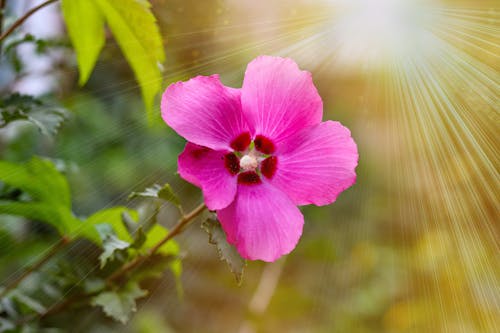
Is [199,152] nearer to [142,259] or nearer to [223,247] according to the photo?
[223,247]

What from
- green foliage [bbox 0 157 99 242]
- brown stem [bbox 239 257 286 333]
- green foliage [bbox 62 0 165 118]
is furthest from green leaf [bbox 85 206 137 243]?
brown stem [bbox 239 257 286 333]

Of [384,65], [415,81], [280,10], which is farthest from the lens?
[384,65]

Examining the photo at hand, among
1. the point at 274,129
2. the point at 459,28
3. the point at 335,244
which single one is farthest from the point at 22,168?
the point at 335,244

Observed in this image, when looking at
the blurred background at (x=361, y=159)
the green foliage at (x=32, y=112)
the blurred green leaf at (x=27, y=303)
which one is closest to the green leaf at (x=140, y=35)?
the green foliage at (x=32, y=112)

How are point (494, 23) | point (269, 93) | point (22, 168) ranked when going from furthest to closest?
point (494, 23), point (22, 168), point (269, 93)

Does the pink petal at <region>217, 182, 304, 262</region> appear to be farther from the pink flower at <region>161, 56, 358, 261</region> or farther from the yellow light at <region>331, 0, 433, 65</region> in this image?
the yellow light at <region>331, 0, 433, 65</region>

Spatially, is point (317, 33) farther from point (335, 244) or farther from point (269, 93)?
point (335, 244)

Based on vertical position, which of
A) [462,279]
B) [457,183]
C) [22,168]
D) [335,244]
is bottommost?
[462,279]

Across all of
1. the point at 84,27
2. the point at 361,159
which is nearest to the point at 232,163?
the point at 84,27
